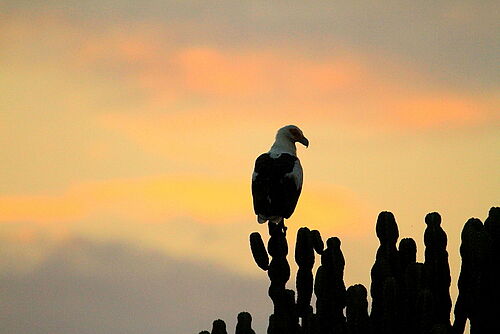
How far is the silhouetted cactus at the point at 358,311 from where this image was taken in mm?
10609

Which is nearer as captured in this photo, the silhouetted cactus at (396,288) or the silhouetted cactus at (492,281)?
the silhouetted cactus at (396,288)

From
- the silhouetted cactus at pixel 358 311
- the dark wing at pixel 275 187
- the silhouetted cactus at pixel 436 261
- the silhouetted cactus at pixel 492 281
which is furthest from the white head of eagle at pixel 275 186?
the silhouetted cactus at pixel 358 311

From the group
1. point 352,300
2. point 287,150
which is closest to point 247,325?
point 352,300

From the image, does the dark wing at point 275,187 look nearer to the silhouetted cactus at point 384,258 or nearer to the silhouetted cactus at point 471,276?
the silhouetted cactus at point 384,258

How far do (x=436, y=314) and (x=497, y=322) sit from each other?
0.60 meters

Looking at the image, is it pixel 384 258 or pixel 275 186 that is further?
pixel 275 186

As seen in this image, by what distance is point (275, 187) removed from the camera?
14688mm

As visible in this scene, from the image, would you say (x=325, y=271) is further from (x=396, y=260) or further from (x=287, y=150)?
(x=287, y=150)

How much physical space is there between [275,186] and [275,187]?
2cm

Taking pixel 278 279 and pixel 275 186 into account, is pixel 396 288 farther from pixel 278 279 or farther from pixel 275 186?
pixel 275 186

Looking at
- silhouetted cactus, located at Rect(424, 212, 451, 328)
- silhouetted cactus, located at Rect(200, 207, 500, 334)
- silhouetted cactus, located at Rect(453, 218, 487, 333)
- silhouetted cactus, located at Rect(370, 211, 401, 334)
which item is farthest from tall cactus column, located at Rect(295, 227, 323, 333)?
silhouetted cactus, located at Rect(453, 218, 487, 333)

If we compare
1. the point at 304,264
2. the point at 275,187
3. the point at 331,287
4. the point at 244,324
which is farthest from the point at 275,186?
the point at 331,287

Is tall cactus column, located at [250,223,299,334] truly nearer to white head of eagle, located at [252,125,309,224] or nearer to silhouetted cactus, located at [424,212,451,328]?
Answer: silhouetted cactus, located at [424,212,451,328]

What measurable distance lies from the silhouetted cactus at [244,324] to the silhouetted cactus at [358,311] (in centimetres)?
132
